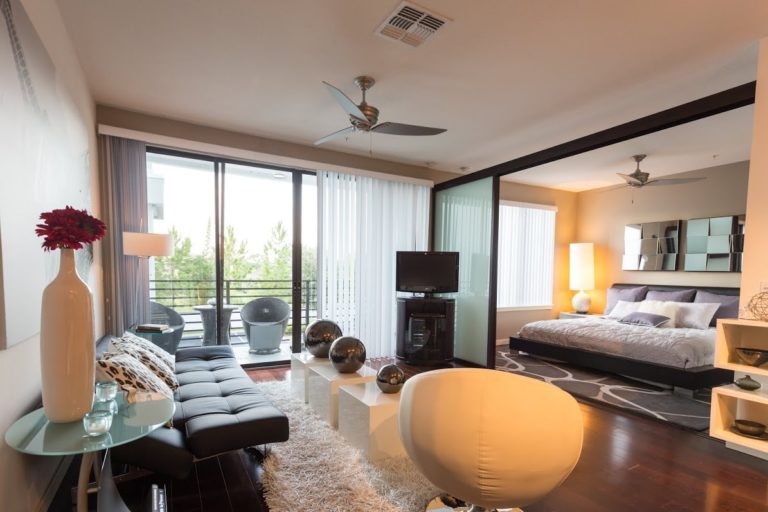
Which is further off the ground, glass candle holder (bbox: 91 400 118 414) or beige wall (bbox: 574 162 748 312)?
beige wall (bbox: 574 162 748 312)

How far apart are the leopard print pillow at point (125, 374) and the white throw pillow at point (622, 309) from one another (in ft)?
17.8

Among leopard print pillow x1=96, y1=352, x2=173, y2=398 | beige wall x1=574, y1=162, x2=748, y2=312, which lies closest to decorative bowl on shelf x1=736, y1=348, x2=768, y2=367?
beige wall x1=574, y1=162, x2=748, y2=312

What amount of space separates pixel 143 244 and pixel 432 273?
10.2 feet

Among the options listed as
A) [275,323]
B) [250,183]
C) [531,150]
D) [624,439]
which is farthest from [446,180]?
[624,439]

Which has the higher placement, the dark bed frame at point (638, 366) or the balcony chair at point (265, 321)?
the balcony chair at point (265, 321)

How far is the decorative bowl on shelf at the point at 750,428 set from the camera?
93.7 inches

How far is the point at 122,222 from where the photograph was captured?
353 cm

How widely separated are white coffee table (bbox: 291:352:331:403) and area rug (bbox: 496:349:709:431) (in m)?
2.48

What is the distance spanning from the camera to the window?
613 cm

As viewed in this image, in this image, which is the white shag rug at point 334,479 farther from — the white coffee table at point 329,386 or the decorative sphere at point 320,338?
the decorative sphere at point 320,338

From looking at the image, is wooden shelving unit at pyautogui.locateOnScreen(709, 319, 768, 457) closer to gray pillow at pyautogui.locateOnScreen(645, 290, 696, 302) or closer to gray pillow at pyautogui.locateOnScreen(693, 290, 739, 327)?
gray pillow at pyautogui.locateOnScreen(693, 290, 739, 327)

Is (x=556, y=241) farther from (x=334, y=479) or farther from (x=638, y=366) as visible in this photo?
(x=334, y=479)

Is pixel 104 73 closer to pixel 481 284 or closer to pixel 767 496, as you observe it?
pixel 481 284

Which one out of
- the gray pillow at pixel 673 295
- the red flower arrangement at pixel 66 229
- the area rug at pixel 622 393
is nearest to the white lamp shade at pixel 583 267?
the gray pillow at pixel 673 295
